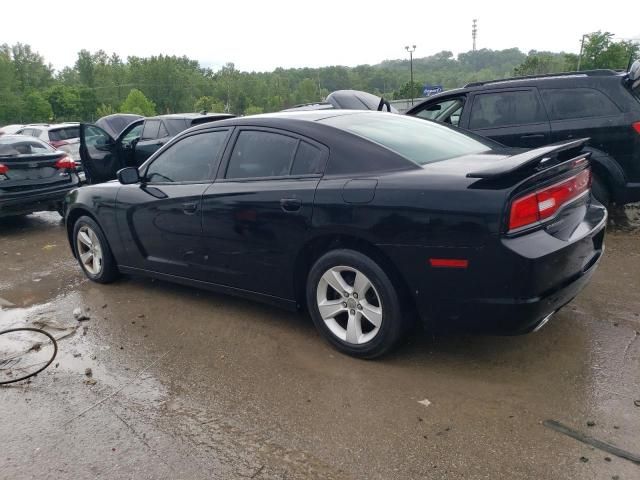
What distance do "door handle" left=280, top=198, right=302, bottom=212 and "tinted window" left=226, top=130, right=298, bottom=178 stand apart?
24 cm

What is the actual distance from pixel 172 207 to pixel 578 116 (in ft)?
14.1

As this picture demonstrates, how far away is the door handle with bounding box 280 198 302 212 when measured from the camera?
11.7 feet

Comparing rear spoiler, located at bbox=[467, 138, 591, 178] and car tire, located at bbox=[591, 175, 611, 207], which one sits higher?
rear spoiler, located at bbox=[467, 138, 591, 178]

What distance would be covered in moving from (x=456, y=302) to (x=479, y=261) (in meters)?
0.29

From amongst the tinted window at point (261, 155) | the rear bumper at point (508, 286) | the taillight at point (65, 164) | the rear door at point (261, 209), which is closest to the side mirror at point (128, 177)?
the rear door at point (261, 209)

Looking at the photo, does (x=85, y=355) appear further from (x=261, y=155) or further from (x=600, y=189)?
(x=600, y=189)

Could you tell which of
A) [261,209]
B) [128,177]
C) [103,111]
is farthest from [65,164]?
[103,111]

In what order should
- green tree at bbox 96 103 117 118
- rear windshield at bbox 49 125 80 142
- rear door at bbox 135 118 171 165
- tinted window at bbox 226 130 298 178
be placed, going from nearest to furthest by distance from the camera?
tinted window at bbox 226 130 298 178 < rear door at bbox 135 118 171 165 < rear windshield at bbox 49 125 80 142 < green tree at bbox 96 103 117 118

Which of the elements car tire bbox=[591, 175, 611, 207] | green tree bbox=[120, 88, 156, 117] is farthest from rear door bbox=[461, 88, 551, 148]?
green tree bbox=[120, 88, 156, 117]

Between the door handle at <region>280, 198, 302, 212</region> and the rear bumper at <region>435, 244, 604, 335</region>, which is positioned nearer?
the rear bumper at <region>435, 244, 604, 335</region>

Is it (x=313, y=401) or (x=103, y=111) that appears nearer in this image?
(x=313, y=401)

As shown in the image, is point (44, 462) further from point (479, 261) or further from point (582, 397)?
point (582, 397)

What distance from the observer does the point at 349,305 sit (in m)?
3.46

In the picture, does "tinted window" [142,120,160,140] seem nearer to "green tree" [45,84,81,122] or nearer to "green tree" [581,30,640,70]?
"green tree" [581,30,640,70]
